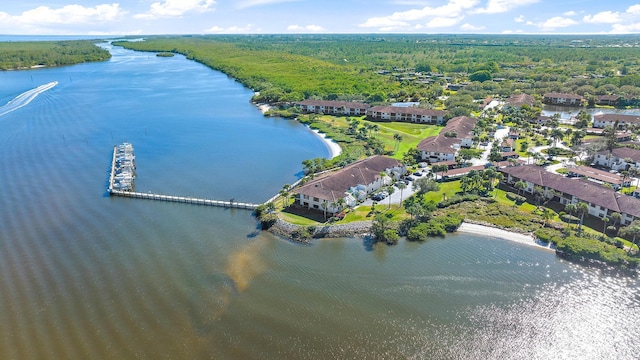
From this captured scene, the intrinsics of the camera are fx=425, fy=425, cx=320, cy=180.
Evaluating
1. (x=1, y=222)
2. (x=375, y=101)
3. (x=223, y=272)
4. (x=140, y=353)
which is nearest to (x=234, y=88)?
(x=375, y=101)

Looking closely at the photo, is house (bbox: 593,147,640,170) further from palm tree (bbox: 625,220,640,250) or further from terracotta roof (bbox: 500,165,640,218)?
palm tree (bbox: 625,220,640,250)

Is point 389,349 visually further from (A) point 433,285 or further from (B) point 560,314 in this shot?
(B) point 560,314

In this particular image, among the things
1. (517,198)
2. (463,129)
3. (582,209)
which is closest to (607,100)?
(463,129)

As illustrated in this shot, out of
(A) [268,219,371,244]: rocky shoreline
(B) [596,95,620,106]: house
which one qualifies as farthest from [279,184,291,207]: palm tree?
(B) [596,95,620,106]: house

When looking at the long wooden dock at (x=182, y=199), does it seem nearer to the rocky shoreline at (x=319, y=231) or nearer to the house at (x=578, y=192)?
the rocky shoreline at (x=319, y=231)

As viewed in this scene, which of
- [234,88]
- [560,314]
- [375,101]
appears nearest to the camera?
[560,314]

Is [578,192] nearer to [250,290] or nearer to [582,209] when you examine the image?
[582,209]

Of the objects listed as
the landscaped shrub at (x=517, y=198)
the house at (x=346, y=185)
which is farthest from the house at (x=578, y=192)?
the house at (x=346, y=185)
